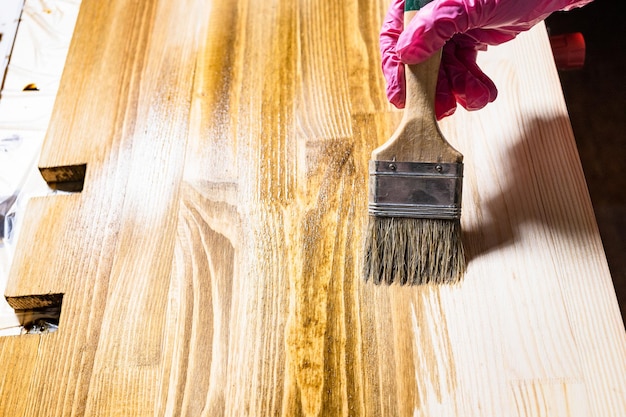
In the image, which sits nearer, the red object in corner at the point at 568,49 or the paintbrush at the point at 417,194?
the paintbrush at the point at 417,194

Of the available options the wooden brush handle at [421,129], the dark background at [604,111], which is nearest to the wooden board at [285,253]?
the wooden brush handle at [421,129]

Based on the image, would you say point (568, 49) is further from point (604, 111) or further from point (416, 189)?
point (416, 189)

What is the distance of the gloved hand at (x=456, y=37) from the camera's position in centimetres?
81

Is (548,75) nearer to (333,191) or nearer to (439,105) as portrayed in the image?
(439,105)

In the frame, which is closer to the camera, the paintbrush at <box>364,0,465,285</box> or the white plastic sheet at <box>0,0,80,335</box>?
the paintbrush at <box>364,0,465,285</box>

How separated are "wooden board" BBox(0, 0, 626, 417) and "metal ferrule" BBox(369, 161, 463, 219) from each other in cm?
10

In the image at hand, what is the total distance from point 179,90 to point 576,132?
40.4 inches

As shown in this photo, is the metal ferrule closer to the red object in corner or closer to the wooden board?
the wooden board

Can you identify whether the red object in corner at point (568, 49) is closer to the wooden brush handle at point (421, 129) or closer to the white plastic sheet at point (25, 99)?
the wooden brush handle at point (421, 129)

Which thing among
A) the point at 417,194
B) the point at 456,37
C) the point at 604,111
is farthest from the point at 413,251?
the point at 604,111

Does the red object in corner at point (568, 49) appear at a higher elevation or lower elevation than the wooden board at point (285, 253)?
higher

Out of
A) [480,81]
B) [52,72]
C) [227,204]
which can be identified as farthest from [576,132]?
[52,72]

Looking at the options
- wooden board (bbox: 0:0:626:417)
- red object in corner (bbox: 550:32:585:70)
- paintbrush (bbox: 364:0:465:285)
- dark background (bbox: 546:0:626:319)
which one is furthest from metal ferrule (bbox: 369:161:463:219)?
dark background (bbox: 546:0:626:319)

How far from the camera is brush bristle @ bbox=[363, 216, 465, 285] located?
0.88 meters
